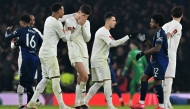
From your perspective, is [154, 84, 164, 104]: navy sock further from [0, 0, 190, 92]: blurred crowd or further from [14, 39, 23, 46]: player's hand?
[0, 0, 190, 92]: blurred crowd

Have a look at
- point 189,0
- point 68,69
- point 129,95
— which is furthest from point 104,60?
point 189,0

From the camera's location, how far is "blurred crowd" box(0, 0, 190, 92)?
84.5 feet

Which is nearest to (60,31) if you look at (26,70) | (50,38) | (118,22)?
(50,38)

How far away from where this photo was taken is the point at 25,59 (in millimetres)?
15578

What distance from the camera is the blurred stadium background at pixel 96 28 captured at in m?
24.9

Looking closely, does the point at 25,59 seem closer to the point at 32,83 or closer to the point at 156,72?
the point at 32,83

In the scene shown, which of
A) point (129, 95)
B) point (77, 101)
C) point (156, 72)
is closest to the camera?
point (156, 72)

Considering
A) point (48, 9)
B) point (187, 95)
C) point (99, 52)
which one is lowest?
point (187, 95)

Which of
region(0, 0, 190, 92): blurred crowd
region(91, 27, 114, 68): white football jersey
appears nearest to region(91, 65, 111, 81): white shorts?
region(91, 27, 114, 68): white football jersey

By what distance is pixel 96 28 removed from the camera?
2805 cm

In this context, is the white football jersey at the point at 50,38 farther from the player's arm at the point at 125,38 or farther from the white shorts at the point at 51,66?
the player's arm at the point at 125,38

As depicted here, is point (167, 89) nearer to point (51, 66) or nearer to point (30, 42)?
point (51, 66)

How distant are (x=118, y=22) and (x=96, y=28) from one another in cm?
102

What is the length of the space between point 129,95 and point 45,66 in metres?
9.55
